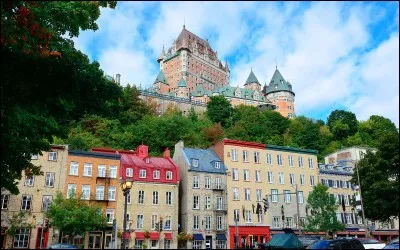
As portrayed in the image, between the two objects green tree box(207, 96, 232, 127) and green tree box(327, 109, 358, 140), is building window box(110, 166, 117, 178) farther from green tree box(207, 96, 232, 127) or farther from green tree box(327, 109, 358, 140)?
green tree box(327, 109, 358, 140)

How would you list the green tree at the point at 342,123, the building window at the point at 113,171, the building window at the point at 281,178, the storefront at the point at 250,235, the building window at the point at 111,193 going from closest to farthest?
the building window at the point at 111,193, the building window at the point at 113,171, the storefront at the point at 250,235, the building window at the point at 281,178, the green tree at the point at 342,123

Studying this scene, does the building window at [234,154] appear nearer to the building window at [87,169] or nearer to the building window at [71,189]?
the building window at [87,169]

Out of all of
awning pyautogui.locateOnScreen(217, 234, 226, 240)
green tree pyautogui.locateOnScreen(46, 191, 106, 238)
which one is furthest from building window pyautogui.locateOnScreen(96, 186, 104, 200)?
awning pyautogui.locateOnScreen(217, 234, 226, 240)

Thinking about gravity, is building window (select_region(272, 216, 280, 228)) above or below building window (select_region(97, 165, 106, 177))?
below

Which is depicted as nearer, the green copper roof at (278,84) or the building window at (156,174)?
the building window at (156,174)

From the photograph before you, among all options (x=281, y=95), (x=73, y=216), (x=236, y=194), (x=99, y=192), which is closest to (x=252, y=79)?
(x=281, y=95)

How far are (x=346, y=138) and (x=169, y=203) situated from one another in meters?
78.2

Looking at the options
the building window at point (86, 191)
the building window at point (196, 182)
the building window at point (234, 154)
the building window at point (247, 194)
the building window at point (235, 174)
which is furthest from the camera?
the building window at point (234, 154)

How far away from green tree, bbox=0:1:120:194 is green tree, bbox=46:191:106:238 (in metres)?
19.0

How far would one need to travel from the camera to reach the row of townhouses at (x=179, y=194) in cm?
3944

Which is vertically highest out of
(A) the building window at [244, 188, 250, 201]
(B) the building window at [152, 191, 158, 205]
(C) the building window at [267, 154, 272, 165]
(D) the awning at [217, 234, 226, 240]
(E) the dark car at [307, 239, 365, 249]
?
(C) the building window at [267, 154, 272, 165]

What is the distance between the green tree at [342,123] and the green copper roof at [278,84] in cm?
3045

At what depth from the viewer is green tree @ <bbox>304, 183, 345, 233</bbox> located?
4328cm

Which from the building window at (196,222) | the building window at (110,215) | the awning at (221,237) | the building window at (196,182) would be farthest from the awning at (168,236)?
the building window at (196,182)
